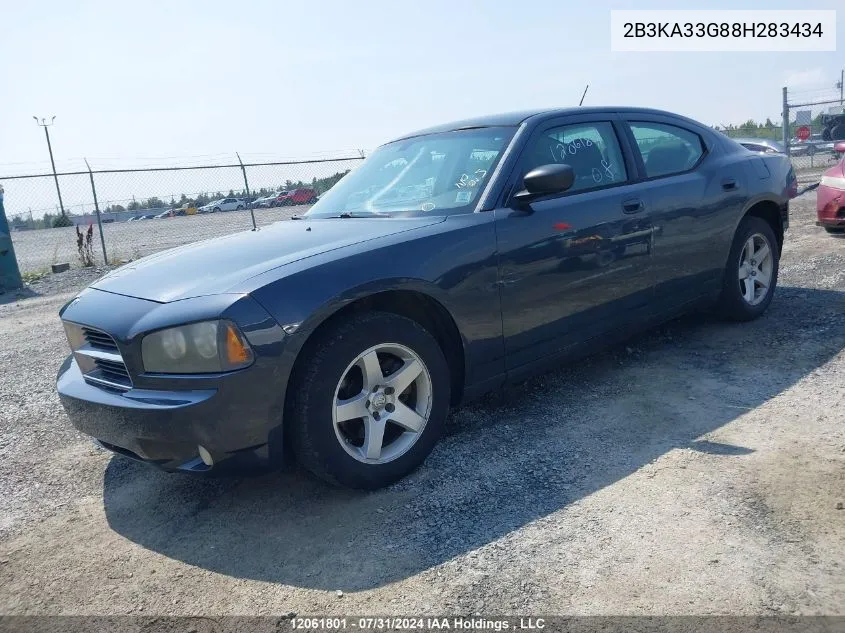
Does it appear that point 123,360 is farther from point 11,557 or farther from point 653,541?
point 653,541

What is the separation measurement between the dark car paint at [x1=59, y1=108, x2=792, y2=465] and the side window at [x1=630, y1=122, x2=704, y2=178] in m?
0.07

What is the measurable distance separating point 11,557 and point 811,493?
323 cm

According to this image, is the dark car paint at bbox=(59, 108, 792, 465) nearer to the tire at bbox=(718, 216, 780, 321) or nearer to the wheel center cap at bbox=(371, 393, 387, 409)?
the tire at bbox=(718, 216, 780, 321)

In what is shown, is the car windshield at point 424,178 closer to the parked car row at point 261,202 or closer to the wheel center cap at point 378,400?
the wheel center cap at point 378,400

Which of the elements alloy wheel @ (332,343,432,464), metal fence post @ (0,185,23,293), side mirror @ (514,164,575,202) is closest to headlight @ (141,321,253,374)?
alloy wheel @ (332,343,432,464)

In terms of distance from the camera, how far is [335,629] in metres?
2.22

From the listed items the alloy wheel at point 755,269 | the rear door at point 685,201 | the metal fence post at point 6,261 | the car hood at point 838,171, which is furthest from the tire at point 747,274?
the metal fence post at point 6,261

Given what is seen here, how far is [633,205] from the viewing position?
407cm

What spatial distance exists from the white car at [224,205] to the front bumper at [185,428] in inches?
494

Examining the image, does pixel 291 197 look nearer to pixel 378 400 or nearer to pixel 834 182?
pixel 834 182

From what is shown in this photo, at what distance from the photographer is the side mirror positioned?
3.40 metres

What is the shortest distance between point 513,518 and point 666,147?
292cm

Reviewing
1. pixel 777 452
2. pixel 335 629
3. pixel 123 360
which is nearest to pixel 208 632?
pixel 335 629

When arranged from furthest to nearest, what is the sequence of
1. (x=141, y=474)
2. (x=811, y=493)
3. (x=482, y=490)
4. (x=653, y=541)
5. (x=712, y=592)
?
(x=141, y=474)
(x=482, y=490)
(x=811, y=493)
(x=653, y=541)
(x=712, y=592)
